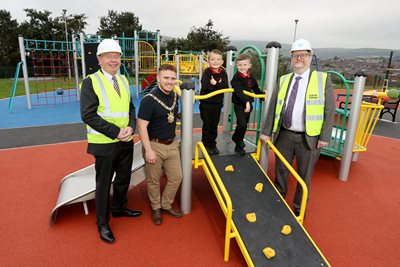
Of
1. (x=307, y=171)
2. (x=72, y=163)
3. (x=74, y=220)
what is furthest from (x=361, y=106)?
(x=72, y=163)

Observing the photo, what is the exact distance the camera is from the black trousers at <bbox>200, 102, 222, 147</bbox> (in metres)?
3.63

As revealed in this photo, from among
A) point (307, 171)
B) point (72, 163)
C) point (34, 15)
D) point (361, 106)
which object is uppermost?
point (34, 15)

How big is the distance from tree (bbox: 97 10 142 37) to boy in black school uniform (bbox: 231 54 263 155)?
5036 centimetres

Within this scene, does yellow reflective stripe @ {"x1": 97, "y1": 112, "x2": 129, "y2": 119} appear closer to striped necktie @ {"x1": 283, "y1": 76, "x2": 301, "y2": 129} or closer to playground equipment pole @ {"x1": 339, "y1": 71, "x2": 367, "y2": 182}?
striped necktie @ {"x1": 283, "y1": 76, "x2": 301, "y2": 129}

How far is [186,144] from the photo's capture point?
323cm

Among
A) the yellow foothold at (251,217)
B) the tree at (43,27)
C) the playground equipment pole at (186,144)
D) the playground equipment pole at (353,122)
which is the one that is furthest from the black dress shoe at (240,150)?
the tree at (43,27)

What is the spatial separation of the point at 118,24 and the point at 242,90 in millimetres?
53038

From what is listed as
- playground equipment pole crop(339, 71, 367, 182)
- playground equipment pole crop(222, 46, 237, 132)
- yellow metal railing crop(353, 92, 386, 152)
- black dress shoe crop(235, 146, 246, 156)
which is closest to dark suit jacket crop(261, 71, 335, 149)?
black dress shoe crop(235, 146, 246, 156)

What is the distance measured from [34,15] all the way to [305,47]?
1833 inches

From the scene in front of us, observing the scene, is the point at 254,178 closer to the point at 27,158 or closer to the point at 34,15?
the point at 27,158

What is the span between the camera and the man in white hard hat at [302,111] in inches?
115

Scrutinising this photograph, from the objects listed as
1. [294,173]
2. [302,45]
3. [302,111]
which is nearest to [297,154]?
[294,173]

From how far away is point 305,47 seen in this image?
2828mm

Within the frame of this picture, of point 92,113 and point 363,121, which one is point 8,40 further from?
point 363,121
